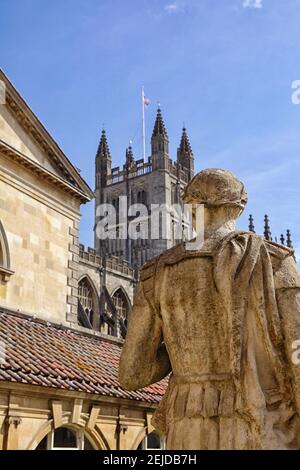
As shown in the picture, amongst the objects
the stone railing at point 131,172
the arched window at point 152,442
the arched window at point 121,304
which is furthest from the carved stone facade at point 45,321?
the stone railing at point 131,172

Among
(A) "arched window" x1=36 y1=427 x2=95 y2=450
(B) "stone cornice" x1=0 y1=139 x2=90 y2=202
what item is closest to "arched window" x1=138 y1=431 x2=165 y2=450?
(A) "arched window" x1=36 y1=427 x2=95 y2=450

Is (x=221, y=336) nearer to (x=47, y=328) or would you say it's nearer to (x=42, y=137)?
(x=47, y=328)

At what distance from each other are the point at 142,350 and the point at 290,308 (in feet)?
3.00

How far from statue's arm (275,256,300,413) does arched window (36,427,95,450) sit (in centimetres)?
933

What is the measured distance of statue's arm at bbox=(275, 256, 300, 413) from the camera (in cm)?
333

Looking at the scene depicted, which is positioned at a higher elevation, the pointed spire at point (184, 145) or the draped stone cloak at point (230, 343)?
the pointed spire at point (184, 145)

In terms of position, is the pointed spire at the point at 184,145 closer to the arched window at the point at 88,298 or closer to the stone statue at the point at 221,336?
the arched window at the point at 88,298

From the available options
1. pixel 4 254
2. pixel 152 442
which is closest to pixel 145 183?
pixel 4 254

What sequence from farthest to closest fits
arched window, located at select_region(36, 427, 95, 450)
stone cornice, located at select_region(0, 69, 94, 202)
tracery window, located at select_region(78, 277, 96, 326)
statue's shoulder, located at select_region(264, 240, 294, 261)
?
tracery window, located at select_region(78, 277, 96, 326), stone cornice, located at select_region(0, 69, 94, 202), arched window, located at select_region(36, 427, 95, 450), statue's shoulder, located at select_region(264, 240, 294, 261)

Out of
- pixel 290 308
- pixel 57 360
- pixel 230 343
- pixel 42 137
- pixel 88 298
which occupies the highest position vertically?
pixel 88 298

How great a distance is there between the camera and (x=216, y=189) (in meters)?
3.87

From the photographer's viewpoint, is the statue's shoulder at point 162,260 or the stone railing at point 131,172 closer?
the statue's shoulder at point 162,260

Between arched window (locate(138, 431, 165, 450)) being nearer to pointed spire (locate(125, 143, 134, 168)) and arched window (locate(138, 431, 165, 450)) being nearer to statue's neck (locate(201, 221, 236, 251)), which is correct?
statue's neck (locate(201, 221, 236, 251))

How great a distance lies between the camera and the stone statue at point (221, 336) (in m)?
3.32
